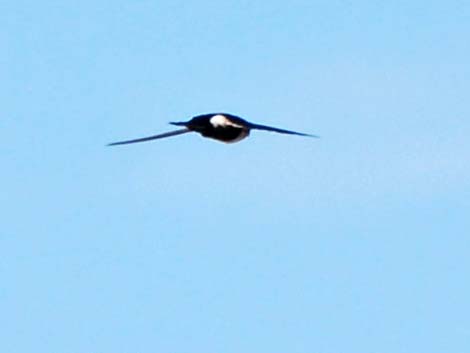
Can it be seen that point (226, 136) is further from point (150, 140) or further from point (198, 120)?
point (150, 140)

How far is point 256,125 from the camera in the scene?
16.1 metres

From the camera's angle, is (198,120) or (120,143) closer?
(120,143)

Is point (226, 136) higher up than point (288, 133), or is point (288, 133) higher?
point (226, 136)

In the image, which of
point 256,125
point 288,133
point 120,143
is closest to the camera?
point 288,133

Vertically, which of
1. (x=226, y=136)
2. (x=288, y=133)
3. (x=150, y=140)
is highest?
(x=226, y=136)

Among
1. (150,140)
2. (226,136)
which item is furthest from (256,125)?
(150,140)

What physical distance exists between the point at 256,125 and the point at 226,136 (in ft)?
2.90

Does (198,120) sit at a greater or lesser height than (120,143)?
greater

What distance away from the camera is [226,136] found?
16609 millimetres

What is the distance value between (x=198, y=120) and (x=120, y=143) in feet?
8.65

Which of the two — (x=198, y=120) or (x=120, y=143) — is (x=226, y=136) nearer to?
(x=198, y=120)

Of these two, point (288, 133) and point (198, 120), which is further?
point (198, 120)

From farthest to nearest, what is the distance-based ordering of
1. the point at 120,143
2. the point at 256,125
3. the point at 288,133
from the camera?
the point at 256,125 → the point at 120,143 → the point at 288,133

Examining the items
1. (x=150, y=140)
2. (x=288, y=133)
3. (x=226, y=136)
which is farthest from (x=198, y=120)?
(x=288, y=133)
